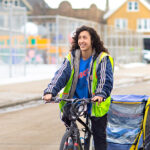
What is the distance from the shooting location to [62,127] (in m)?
8.61

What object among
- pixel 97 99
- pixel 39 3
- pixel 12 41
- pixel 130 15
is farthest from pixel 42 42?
pixel 130 15

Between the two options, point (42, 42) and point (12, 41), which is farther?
point (42, 42)

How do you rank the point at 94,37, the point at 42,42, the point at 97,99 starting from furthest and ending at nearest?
the point at 42,42
the point at 94,37
the point at 97,99

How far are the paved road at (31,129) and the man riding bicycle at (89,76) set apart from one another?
2.31 meters

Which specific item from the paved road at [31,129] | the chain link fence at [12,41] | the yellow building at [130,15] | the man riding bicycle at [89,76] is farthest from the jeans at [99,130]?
the yellow building at [130,15]

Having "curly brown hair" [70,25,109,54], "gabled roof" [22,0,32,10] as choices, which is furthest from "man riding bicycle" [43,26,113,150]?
"gabled roof" [22,0,32,10]

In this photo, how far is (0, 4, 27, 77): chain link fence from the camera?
20.7m

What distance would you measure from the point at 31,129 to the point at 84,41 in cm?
422

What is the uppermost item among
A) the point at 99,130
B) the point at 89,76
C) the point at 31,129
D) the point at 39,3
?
the point at 39,3

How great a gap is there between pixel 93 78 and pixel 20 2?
6678cm

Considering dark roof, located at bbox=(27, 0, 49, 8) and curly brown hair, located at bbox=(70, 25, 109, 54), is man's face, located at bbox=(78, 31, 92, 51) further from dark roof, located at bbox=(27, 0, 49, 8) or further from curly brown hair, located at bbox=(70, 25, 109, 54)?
dark roof, located at bbox=(27, 0, 49, 8)

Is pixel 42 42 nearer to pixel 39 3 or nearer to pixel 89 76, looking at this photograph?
pixel 89 76

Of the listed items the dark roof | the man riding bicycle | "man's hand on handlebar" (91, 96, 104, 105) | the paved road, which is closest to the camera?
"man's hand on handlebar" (91, 96, 104, 105)

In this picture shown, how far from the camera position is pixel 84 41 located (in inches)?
175
